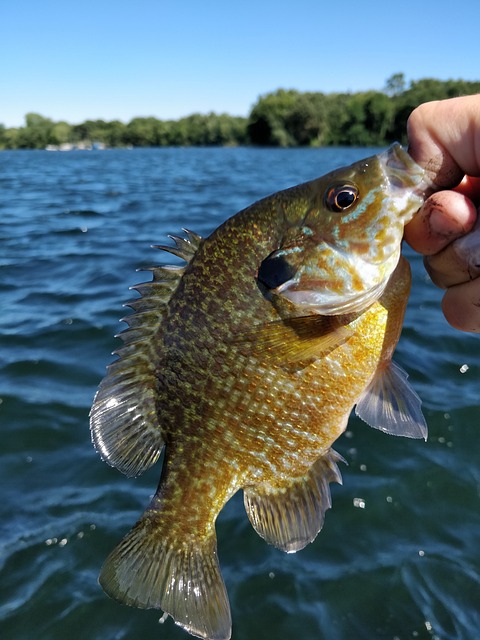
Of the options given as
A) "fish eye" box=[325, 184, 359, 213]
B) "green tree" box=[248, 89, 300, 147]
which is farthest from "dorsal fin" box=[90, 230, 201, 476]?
"green tree" box=[248, 89, 300, 147]

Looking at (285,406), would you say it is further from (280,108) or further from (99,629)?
(280,108)

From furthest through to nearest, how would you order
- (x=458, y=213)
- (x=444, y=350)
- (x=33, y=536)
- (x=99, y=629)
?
(x=444, y=350) < (x=33, y=536) < (x=99, y=629) < (x=458, y=213)

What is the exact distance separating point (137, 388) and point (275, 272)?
78 centimetres

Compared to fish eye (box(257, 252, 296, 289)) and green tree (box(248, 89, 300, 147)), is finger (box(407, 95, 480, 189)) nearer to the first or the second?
fish eye (box(257, 252, 296, 289))

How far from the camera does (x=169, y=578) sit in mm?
2402

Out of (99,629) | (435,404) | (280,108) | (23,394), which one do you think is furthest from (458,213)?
(280,108)

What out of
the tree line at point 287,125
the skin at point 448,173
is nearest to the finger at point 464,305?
the skin at point 448,173

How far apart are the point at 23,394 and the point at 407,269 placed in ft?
15.6

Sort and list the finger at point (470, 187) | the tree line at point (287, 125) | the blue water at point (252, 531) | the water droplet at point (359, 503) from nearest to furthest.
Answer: the finger at point (470, 187) → the blue water at point (252, 531) → the water droplet at point (359, 503) → the tree line at point (287, 125)

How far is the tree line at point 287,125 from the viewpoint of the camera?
86.7m

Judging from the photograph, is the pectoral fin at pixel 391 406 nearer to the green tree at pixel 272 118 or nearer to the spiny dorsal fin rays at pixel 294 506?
the spiny dorsal fin rays at pixel 294 506

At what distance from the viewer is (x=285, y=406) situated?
2236 mm

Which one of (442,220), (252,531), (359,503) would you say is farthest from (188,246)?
(359,503)

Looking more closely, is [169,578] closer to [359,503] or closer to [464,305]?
[464,305]
